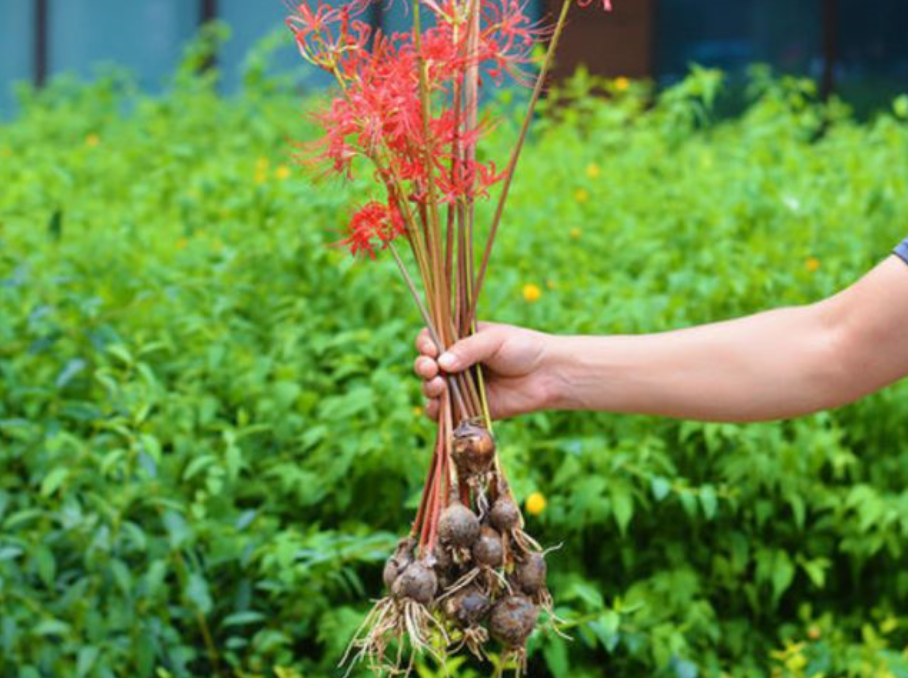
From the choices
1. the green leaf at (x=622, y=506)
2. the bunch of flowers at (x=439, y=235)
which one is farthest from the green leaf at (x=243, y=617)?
the bunch of flowers at (x=439, y=235)

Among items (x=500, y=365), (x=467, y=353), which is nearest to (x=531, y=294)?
(x=500, y=365)

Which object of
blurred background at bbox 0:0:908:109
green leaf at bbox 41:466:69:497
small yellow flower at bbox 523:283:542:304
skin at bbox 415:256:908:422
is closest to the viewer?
skin at bbox 415:256:908:422

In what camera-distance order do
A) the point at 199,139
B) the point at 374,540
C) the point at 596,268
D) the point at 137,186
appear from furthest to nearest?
the point at 199,139 → the point at 137,186 → the point at 596,268 → the point at 374,540

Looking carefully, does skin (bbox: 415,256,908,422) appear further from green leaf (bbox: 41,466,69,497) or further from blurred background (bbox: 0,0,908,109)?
blurred background (bbox: 0,0,908,109)

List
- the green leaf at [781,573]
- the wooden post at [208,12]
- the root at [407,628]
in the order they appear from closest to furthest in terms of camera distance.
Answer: the root at [407,628] < the green leaf at [781,573] < the wooden post at [208,12]

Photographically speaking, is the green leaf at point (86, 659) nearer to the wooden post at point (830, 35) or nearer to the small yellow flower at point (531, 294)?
the small yellow flower at point (531, 294)

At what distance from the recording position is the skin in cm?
248

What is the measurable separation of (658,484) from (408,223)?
4.73 feet

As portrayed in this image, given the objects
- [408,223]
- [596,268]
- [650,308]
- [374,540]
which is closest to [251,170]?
[596,268]

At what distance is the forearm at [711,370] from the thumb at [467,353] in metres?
0.27

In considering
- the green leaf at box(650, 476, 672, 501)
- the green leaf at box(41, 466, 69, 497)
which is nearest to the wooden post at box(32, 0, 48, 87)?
the green leaf at box(41, 466, 69, 497)

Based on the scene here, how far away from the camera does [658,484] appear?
346 centimetres

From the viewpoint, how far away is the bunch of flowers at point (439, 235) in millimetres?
2057

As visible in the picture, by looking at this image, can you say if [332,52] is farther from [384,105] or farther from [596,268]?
[596,268]
